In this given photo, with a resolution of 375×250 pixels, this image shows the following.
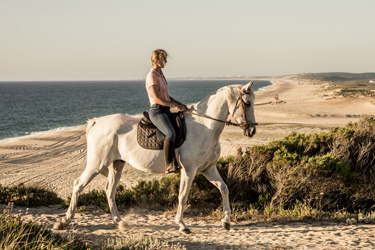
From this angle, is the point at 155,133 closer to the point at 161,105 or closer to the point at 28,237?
the point at 161,105

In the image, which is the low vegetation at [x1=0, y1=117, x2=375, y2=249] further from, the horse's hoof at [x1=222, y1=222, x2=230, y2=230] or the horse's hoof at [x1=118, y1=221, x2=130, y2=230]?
the horse's hoof at [x1=118, y1=221, x2=130, y2=230]

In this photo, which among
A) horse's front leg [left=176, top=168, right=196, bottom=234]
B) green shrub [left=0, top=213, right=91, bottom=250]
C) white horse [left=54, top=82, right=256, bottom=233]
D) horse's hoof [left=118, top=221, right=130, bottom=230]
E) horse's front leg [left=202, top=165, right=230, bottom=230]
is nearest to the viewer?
green shrub [left=0, top=213, right=91, bottom=250]

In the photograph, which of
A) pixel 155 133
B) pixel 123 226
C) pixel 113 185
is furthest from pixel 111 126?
pixel 123 226

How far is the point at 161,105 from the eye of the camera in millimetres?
6363

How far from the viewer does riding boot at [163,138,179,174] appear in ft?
20.2

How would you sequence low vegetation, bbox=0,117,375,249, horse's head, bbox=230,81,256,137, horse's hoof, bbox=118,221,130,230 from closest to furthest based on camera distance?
horse's head, bbox=230,81,256,137, horse's hoof, bbox=118,221,130,230, low vegetation, bbox=0,117,375,249

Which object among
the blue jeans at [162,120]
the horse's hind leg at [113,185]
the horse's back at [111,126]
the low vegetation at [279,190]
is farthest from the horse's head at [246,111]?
the horse's hind leg at [113,185]

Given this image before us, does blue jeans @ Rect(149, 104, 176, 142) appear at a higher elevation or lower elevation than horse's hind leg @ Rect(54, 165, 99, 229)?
higher

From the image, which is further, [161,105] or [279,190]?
[279,190]

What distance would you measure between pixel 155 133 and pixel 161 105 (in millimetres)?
529

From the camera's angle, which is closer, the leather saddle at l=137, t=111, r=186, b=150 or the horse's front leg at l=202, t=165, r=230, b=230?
the leather saddle at l=137, t=111, r=186, b=150

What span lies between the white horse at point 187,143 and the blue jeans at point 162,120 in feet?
1.13

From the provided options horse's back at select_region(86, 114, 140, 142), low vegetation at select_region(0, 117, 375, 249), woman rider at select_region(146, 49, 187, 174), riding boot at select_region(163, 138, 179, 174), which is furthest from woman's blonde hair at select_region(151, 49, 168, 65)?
low vegetation at select_region(0, 117, 375, 249)

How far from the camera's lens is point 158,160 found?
6.40 meters
